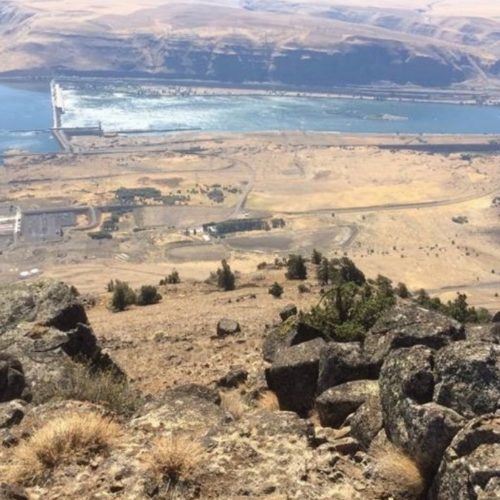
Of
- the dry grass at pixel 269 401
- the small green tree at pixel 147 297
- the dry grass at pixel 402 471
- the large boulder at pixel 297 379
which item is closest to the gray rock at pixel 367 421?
the dry grass at pixel 402 471

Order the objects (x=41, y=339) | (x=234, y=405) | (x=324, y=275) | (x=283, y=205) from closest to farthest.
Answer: (x=234, y=405) < (x=41, y=339) < (x=324, y=275) < (x=283, y=205)

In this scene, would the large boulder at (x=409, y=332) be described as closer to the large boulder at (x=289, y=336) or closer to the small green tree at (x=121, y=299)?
the large boulder at (x=289, y=336)

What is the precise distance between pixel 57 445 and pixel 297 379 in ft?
14.5

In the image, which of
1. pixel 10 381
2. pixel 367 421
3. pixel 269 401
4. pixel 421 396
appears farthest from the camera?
pixel 269 401

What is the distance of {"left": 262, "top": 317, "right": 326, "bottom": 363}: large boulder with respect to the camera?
1246cm

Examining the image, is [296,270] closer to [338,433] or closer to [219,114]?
[338,433]

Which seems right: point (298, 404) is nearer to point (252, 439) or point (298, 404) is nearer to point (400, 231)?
point (252, 439)

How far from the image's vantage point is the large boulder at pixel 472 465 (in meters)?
5.40

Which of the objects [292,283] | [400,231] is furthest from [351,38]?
[292,283]

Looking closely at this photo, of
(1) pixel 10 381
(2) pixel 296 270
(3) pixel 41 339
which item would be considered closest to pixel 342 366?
(1) pixel 10 381

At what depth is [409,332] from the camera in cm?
904

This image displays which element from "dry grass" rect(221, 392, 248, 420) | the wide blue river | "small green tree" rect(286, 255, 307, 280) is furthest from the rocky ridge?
the wide blue river

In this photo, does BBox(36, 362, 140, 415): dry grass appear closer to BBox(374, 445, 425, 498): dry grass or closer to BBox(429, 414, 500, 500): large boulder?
BBox(374, 445, 425, 498): dry grass

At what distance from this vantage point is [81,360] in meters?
11.8
